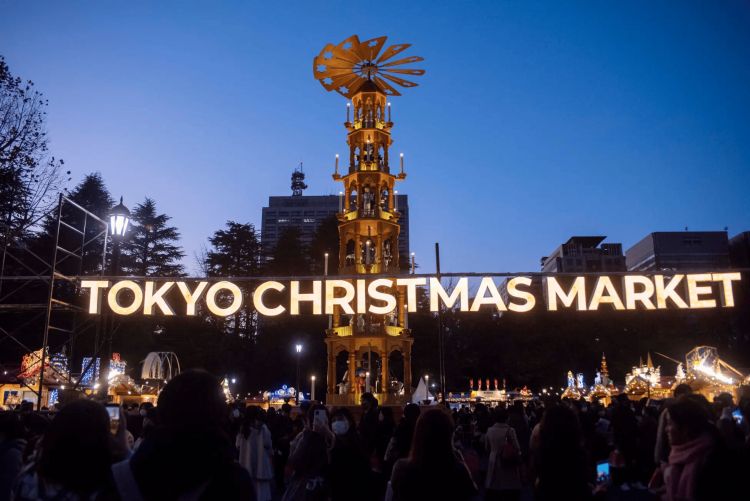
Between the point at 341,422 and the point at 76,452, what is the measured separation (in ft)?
14.4

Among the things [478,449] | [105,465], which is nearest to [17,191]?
[478,449]

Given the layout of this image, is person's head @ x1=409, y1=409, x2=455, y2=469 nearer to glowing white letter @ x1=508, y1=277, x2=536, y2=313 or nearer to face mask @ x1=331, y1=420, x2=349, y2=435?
face mask @ x1=331, y1=420, x2=349, y2=435

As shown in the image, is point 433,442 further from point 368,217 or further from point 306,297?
point 368,217

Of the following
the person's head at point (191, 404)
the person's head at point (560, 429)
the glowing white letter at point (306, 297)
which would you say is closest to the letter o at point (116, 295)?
the glowing white letter at point (306, 297)

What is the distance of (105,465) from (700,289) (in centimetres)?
2192

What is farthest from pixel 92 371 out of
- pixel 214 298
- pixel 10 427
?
pixel 10 427

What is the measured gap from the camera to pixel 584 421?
13266 millimetres

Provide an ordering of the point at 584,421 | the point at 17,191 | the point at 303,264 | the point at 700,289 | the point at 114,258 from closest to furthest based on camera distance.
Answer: the point at 584,421 < the point at 114,258 < the point at 700,289 < the point at 17,191 < the point at 303,264

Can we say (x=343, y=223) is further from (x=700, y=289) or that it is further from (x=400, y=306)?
(x=700, y=289)

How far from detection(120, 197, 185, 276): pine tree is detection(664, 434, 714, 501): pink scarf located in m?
63.7

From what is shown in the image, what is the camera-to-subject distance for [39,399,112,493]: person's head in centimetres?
347

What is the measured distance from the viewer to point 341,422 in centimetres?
759

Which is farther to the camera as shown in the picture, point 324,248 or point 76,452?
point 324,248

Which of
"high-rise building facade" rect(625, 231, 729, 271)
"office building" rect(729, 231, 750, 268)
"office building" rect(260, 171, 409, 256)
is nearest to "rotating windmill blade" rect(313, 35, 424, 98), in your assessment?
"office building" rect(729, 231, 750, 268)
